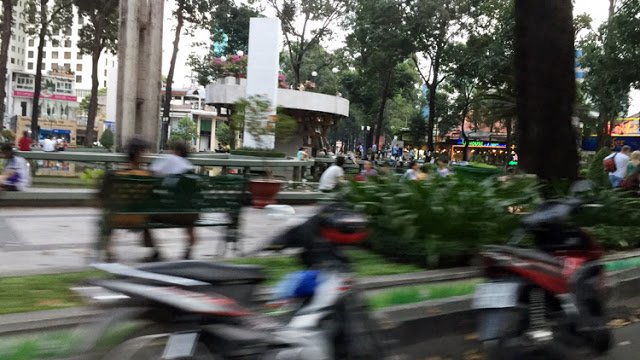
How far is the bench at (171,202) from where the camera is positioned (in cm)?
564

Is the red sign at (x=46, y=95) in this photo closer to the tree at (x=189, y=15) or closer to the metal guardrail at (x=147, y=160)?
the tree at (x=189, y=15)

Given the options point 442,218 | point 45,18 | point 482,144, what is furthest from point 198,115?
point 442,218

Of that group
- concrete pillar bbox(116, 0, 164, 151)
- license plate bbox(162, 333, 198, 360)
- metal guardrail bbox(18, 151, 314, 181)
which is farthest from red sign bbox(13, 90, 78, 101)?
license plate bbox(162, 333, 198, 360)

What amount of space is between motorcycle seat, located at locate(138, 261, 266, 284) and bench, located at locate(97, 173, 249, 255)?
2941 millimetres

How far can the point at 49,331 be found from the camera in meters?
3.62

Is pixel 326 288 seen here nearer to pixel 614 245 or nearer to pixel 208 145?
pixel 614 245

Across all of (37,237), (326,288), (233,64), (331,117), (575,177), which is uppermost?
(233,64)

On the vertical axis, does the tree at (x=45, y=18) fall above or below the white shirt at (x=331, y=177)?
above

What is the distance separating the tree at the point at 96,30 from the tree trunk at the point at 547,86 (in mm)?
25588

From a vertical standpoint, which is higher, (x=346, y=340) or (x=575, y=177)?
(x=575, y=177)

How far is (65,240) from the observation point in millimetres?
7801

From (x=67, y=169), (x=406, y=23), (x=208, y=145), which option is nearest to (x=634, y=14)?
(x=406, y=23)

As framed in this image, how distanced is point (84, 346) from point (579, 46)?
3043cm

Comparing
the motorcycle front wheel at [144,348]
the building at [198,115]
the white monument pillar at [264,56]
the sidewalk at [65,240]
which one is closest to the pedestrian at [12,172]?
the sidewalk at [65,240]
